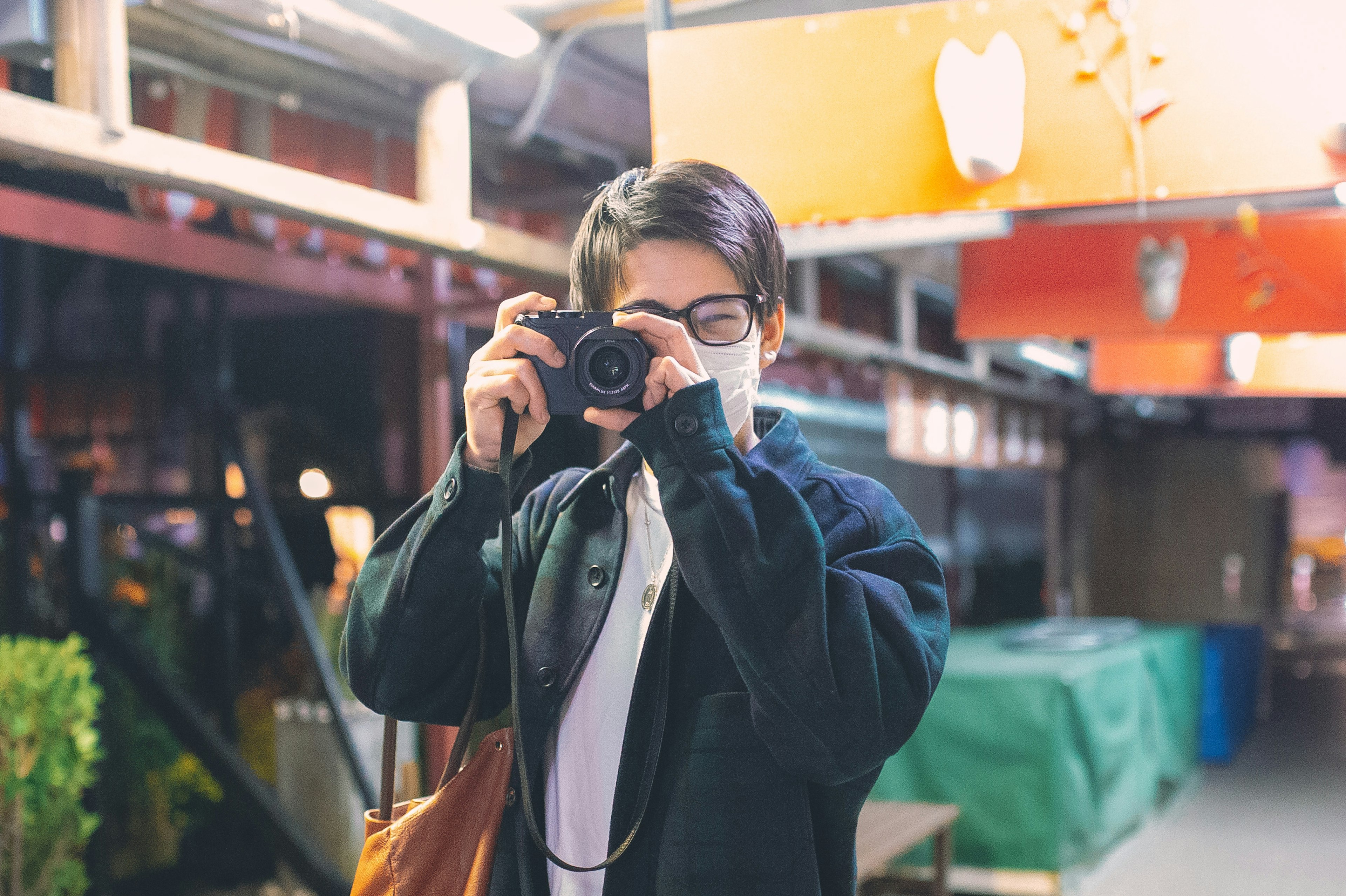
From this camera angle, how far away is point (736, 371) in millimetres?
1137

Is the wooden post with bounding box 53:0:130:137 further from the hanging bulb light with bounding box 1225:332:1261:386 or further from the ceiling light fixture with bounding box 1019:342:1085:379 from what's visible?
the ceiling light fixture with bounding box 1019:342:1085:379

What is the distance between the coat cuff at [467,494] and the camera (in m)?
1.09

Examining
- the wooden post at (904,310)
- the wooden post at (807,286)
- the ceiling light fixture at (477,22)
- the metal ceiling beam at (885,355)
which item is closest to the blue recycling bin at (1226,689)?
the metal ceiling beam at (885,355)

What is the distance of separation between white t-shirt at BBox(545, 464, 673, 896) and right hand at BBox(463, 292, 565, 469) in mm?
154

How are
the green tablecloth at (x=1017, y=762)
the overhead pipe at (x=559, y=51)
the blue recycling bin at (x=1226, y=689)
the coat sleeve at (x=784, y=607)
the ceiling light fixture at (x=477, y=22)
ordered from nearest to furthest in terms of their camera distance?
1. the coat sleeve at (x=784, y=607)
2. the ceiling light fixture at (x=477, y=22)
3. the overhead pipe at (x=559, y=51)
4. the green tablecloth at (x=1017, y=762)
5. the blue recycling bin at (x=1226, y=689)

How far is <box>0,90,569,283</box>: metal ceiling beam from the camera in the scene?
1824 mm

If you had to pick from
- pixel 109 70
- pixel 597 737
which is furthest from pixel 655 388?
pixel 109 70

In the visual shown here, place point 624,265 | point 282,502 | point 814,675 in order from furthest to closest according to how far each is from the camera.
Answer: point 282,502 < point 624,265 < point 814,675

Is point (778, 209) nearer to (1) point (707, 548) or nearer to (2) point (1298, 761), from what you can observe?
(1) point (707, 548)

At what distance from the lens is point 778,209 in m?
1.72

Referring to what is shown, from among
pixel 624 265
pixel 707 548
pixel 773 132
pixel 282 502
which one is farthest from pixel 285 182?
pixel 282 502

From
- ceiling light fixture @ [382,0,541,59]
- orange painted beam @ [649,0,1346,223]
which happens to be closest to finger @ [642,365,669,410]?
orange painted beam @ [649,0,1346,223]

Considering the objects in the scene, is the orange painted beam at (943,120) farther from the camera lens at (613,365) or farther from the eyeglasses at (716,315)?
the camera lens at (613,365)

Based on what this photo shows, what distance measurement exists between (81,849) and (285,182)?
2.59 metres
